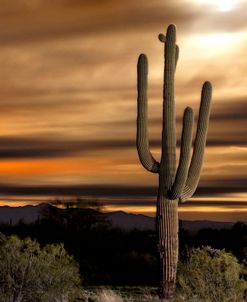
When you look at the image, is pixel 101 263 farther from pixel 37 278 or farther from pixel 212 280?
pixel 212 280

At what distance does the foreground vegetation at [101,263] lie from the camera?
16.2 meters

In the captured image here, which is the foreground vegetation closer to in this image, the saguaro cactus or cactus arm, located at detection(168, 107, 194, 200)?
the saguaro cactus

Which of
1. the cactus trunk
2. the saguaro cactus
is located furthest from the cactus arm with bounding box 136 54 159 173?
the cactus trunk

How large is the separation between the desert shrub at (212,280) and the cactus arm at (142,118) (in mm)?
7413

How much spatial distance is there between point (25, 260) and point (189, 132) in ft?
21.5

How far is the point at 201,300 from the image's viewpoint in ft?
52.1

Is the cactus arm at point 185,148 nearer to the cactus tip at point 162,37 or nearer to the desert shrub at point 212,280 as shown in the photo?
the cactus tip at point 162,37

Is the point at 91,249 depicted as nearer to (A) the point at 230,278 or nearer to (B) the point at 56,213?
(B) the point at 56,213

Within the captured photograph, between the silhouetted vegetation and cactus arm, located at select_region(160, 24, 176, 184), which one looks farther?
the silhouetted vegetation

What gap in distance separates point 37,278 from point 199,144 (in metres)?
7.55

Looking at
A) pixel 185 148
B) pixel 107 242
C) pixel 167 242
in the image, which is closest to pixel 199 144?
pixel 185 148

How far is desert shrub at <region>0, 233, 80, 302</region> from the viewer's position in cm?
1816

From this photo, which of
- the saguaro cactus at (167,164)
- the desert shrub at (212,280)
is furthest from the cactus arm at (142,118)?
the desert shrub at (212,280)

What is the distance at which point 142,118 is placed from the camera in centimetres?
2344
